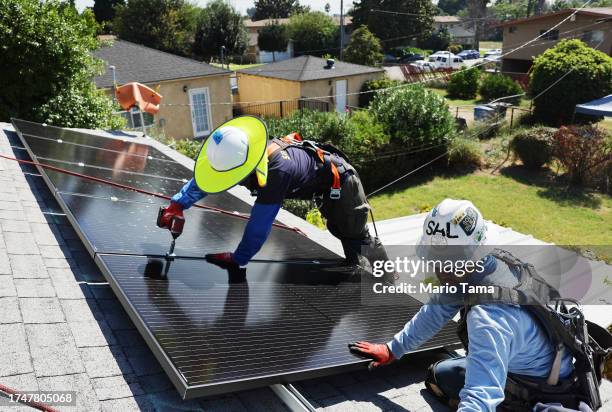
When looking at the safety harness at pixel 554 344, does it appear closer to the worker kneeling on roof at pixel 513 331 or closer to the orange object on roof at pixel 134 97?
the worker kneeling on roof at pixel 513 331

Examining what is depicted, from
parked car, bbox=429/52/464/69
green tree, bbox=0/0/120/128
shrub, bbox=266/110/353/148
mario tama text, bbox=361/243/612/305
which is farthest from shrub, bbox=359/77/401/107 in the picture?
mario tama text, bbox=361/243/612/305

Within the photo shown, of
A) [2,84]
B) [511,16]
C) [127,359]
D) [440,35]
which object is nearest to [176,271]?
[127,359]

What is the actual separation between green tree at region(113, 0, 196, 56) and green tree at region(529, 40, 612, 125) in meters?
34.3

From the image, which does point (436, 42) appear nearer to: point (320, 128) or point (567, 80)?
point (567, 80)

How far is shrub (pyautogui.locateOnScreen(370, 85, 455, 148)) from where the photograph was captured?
808 inches

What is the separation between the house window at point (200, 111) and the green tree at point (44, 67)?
1172cm

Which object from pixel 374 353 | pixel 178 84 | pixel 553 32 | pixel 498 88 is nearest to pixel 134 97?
pixel 178 84

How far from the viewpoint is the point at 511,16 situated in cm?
10631

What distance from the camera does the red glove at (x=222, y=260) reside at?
444 centimetres

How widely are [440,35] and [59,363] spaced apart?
246 feet

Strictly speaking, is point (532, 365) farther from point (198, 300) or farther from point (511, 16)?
point (511, 16)

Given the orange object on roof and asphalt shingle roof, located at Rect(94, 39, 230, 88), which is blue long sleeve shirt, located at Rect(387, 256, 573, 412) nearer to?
the orange object on roof

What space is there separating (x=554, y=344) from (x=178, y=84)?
24.1 m

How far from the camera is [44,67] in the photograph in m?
12.9
